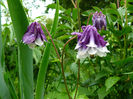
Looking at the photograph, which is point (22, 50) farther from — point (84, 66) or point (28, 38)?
point (84, 66)

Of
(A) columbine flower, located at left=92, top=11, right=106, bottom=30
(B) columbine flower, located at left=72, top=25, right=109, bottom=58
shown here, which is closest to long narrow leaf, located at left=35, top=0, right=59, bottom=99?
(B) columbine flower, located at left=72, top=25, right=109, bottom=58

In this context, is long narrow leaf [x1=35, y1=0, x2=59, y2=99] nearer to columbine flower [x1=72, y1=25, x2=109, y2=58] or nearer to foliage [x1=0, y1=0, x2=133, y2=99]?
foliage [x1=0, y1=0, x2=133, y2=99]

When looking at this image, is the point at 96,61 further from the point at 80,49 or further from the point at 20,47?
the point at 20,47

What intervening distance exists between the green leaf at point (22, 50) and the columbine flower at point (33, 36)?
0.02 metres

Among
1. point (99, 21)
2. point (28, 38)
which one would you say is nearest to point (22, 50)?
point (28, 38)

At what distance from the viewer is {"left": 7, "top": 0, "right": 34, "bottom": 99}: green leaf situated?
0.57m

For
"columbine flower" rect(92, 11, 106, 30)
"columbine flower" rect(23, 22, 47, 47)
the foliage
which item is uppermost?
"columbine flower" rect(23, 22, 47, 47)

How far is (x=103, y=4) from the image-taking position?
198 inches

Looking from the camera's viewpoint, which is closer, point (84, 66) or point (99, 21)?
point (99, 21)

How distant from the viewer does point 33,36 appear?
661 mm

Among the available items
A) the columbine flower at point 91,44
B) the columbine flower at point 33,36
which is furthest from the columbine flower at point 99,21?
the columbine flower at point 33,36

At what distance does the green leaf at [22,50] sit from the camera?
0.57 metres

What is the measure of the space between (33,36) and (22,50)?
2.7 inches

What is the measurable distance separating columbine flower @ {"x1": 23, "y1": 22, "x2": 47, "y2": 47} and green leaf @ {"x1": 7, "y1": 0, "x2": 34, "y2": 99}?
0.02 metres
